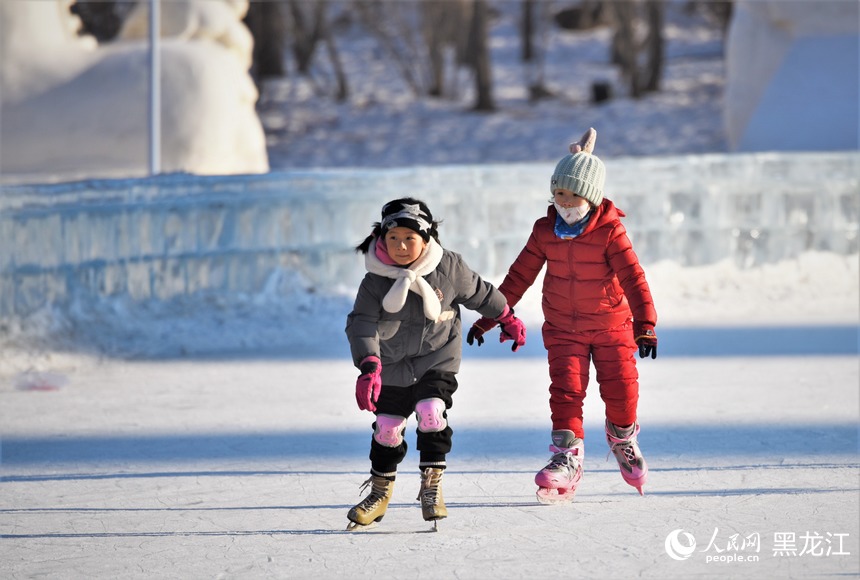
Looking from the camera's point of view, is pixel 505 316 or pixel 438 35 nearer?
pixel 505 316

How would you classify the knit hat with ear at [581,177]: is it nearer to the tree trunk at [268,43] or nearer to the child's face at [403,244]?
the child's face at [403,244]

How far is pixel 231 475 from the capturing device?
14.5ft

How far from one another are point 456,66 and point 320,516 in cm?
1869

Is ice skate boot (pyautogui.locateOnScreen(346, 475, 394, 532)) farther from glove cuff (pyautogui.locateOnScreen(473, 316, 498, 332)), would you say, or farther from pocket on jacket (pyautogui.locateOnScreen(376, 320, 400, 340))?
glove cuff (pyautogui.locateOnScreen(473, 316, 498, 332))

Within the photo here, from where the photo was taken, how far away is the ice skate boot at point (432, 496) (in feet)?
12.2

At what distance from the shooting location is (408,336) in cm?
373

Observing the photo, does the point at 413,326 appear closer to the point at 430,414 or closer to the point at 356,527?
the point at 430,414

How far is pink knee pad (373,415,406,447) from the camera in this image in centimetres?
375

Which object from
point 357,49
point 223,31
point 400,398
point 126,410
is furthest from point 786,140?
point 357,49

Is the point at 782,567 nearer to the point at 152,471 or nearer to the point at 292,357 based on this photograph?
the point at 152,471

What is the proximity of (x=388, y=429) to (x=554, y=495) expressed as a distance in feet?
1.97

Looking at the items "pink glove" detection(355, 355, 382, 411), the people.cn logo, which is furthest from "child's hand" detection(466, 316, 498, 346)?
the people.cn logo

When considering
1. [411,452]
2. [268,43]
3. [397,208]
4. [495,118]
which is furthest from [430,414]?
[268,43]

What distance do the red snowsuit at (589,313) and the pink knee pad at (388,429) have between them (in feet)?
1.84
